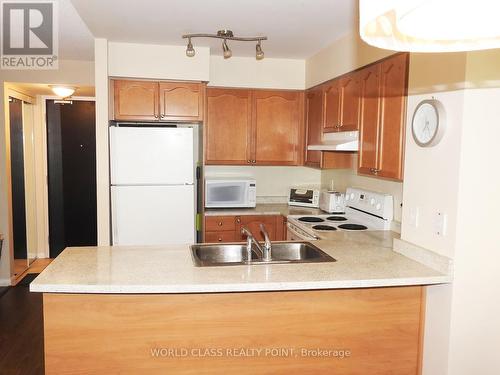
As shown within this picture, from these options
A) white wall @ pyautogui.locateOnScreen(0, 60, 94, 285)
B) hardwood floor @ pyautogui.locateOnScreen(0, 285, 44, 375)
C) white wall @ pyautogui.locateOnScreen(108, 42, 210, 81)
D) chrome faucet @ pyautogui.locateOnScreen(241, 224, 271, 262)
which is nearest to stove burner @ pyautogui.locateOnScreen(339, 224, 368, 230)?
chrome faucet @ pyautogui.locateOnScreen(241, 224, 271, 262)

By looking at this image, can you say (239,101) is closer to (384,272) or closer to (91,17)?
(91,17)

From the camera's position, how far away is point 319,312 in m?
2.07


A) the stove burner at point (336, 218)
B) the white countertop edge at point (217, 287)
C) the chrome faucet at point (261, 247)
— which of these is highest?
the chrome faucet at point (261, 247)

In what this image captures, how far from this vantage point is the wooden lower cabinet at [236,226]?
4.00 meters

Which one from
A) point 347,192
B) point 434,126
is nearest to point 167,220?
point 347,192

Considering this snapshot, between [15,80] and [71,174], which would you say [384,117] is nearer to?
[15,80]

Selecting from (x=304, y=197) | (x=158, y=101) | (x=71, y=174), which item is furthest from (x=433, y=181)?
(x=71, y=174)

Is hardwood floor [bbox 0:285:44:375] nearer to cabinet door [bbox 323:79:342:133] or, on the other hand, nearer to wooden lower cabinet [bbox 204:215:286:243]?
wooden lower cabinet [bbox 204:215:286:243]

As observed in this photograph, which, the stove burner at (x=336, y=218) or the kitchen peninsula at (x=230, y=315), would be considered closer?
the kitchen peninsula at (x=230, y=315)

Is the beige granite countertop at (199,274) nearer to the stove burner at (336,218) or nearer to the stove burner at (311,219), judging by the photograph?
the stove burner at (311,219)

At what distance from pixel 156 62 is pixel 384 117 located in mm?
2115

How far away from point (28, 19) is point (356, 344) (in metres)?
3.08

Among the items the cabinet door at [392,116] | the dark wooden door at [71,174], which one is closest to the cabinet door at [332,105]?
the cabinet door at [392,116]

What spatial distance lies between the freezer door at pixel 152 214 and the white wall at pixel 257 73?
1.19 meters
